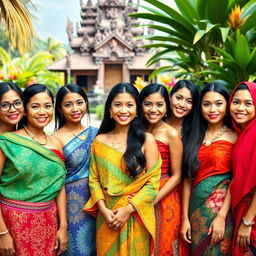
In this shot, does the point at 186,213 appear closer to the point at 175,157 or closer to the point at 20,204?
the point at 175,157

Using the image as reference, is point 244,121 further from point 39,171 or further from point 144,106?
point 39,171

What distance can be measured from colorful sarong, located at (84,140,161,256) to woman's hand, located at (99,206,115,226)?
0.05m

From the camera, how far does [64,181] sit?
216 cm

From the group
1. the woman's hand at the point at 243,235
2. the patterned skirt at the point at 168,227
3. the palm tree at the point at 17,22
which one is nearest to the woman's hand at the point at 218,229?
the woman's hand at the point at 243,235

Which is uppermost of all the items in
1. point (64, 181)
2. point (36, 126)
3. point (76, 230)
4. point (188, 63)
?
point (188, 63)

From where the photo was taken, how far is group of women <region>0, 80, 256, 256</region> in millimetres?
1967

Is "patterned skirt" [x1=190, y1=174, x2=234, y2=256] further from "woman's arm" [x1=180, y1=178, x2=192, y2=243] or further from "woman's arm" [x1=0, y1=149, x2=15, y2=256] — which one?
"woman's arm" [x1=0, y1=149, x2=15, y2=256]

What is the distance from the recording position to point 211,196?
2121 mm

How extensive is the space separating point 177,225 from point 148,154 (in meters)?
0.62

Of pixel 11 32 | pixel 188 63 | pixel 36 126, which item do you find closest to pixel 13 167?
pixel 36 126

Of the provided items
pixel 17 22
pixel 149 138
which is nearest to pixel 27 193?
pixel 149 138

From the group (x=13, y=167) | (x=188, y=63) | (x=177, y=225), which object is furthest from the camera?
(x=188, y=63)

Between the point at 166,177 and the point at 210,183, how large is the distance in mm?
337

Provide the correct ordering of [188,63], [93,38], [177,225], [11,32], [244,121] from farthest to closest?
[93,38] < [188,63] < [11,32] < [177,225] < [244,121]
